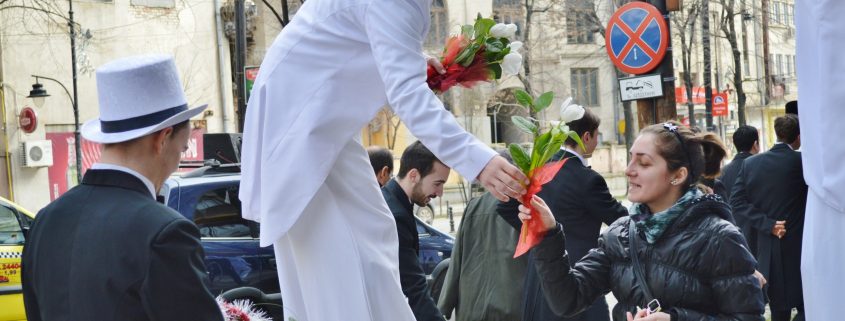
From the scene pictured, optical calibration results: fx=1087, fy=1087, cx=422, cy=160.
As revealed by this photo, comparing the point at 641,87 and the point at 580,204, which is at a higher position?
the point at 641,87

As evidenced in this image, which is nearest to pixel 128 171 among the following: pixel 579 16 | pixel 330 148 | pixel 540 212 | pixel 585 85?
pixel 330 148

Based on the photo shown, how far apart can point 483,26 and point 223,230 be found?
5.03m

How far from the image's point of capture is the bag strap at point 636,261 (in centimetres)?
368

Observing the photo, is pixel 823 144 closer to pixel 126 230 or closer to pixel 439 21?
pixel 126 230

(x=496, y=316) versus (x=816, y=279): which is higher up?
(x=816, y=279)

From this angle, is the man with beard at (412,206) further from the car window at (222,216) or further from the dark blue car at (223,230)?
the car window at (222,216)

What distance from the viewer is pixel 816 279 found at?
9.72 ft

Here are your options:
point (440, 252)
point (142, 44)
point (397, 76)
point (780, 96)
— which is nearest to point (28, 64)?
point (142, 44)

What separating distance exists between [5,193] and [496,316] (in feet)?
79.3

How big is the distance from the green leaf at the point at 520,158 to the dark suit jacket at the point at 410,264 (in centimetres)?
124

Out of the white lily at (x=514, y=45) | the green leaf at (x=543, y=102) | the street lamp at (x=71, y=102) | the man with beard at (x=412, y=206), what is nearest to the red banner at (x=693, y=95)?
the street lamp at (x=71, y=102)

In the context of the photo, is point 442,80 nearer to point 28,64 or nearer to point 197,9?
point 28,64

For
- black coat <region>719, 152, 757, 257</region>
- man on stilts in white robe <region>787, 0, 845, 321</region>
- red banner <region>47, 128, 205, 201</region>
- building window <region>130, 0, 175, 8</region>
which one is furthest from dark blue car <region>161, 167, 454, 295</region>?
building window <region>130, 0, 175, 8</region>

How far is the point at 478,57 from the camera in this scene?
4.18 m
